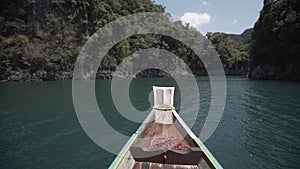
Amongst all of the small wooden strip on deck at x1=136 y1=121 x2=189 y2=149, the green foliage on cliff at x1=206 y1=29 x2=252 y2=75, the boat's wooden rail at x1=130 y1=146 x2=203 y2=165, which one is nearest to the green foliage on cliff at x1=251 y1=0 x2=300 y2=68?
the green foliage on cliff at x1=206 y1=29 x2=252 y2=75

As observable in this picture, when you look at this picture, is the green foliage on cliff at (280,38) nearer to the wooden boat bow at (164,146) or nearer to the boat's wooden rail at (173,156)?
the wooden boat bow at (164,146)

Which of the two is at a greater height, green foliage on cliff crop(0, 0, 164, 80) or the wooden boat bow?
green foliage on cliff crop(0, 0, 164, 80)

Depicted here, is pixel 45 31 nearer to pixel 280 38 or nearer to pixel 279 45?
pixel 280 38

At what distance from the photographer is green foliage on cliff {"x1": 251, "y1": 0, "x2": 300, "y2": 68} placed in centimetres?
4206

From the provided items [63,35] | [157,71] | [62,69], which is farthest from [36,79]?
[157,71]

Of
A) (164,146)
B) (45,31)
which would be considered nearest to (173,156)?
(164,146)

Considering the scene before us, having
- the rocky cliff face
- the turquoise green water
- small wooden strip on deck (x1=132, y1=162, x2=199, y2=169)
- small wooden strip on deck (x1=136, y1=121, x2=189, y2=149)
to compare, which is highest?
Answer: the rocky cliff face

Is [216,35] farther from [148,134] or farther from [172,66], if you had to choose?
[148,134]

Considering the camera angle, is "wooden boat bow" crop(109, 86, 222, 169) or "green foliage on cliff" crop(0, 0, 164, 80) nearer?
Answer: "wooden boat bow" crop(109, 86, 222, 169)

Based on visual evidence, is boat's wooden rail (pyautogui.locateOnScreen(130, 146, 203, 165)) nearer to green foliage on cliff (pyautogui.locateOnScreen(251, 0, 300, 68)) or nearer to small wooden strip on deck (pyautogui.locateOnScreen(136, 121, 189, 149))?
small wooden strip on deck (pyautogui.locateOnScreen(136, 121, 189, 149))

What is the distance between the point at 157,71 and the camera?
3223 inches

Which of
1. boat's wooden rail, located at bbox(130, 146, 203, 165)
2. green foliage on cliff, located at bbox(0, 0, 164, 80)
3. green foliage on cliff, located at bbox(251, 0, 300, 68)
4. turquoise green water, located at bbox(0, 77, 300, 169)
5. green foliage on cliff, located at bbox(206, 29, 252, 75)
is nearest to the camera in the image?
boat's wooden rail, located at bbox(130, 146, 203, 165)

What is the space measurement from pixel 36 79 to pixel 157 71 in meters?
42.8

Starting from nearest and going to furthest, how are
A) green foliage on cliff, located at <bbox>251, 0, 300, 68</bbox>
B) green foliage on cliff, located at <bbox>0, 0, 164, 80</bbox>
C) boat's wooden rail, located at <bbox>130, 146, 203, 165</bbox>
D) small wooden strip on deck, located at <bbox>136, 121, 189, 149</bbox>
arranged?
boat's wooden rail, located at <bbox>130, 146, 203, 165</bbox> → small wooden strip on deck, located at <bbox>136, 121, 189, 149</bbox> → green foliage on cliff, located at <bbox>251, 0, 300, 68</bbox> → green foliage on cliff, located at <bbox>0, 0, 164, 80</bbox>
